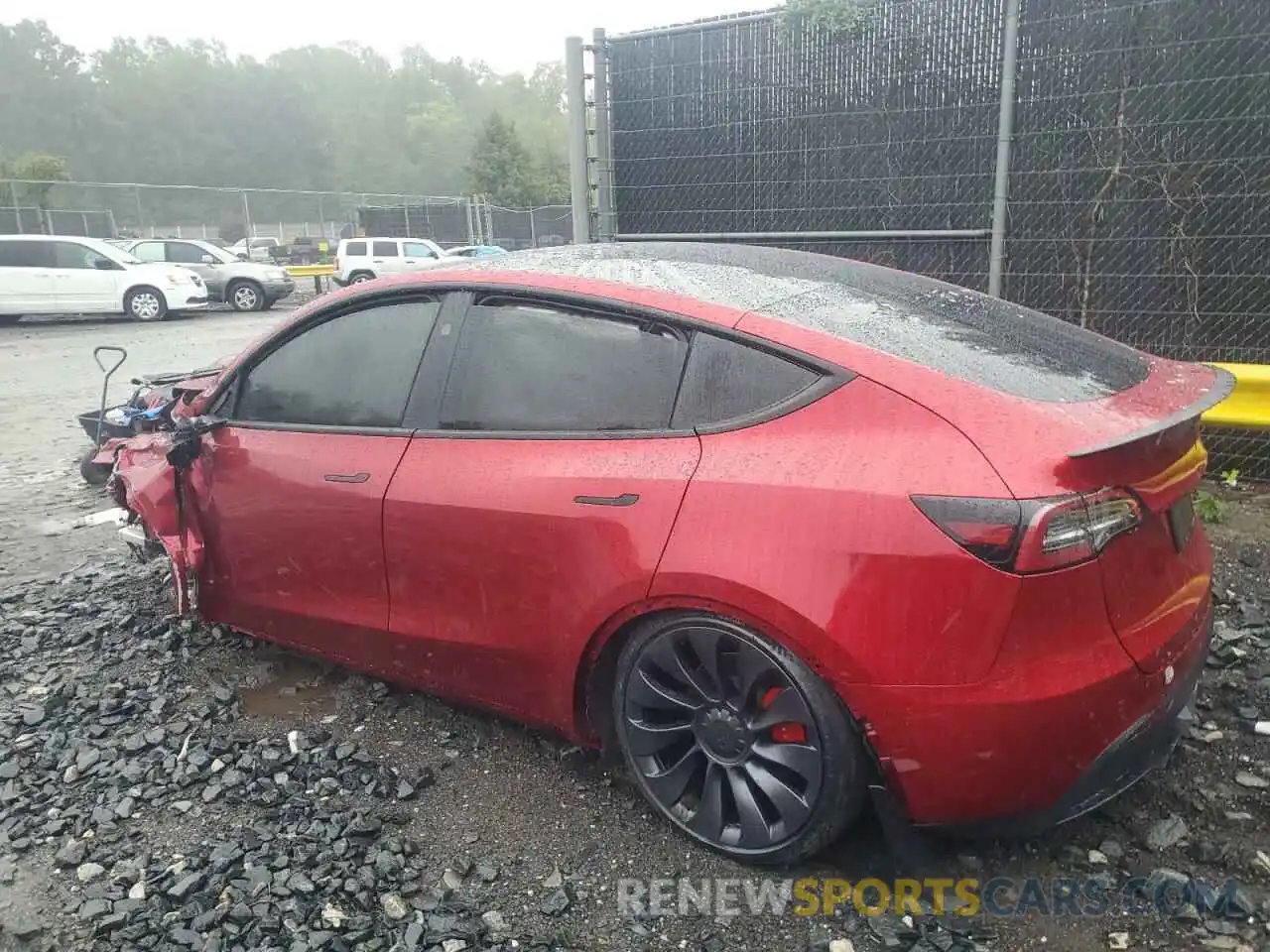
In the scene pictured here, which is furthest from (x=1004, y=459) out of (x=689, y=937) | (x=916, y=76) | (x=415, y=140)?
(x=415, y=140)

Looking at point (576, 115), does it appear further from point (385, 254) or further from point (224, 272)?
point (385, 254)

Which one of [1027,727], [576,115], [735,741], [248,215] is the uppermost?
[248,215]

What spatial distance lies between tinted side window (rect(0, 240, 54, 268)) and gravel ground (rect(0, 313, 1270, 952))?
637 inches

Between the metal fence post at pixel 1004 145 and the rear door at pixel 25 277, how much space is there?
17.1 metres

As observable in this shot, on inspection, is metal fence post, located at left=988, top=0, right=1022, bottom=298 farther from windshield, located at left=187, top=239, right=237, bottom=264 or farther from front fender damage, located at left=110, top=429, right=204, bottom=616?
windshield, located at left=187, top=239, right=237, bottom=264

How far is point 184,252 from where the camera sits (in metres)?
20.7

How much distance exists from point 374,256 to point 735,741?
25078mm

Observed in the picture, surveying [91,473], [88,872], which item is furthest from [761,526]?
[91,473]

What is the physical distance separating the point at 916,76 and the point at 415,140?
10528 cm

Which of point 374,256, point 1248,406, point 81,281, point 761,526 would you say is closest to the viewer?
point 761,526

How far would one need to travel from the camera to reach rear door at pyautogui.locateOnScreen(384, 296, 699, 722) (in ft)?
8.20

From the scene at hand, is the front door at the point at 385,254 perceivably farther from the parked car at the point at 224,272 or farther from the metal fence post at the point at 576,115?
the metal fence post at the point at 576,115

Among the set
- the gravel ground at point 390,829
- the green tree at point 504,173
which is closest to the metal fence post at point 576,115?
the gravel ground at point 390,829

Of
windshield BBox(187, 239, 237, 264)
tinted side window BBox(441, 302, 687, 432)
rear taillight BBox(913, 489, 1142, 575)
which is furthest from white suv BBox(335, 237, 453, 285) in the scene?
rear taillight BBox(913, 489, 1142, 575)
